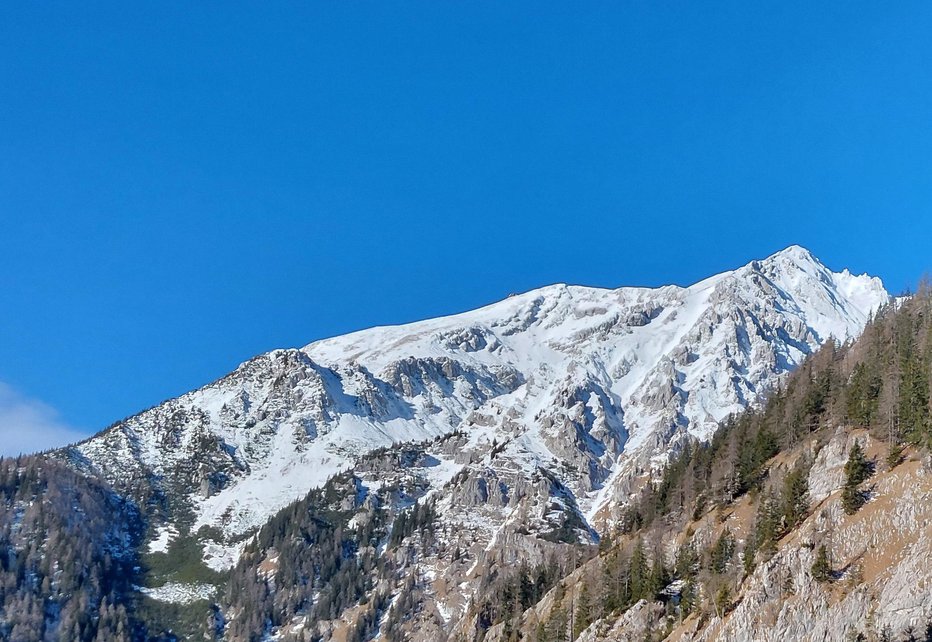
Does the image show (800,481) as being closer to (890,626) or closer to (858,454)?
(858,454)

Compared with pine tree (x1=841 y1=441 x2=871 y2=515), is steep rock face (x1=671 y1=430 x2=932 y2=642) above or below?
below

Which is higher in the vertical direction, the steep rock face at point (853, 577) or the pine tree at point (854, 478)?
the pine tree at point (854, 478)

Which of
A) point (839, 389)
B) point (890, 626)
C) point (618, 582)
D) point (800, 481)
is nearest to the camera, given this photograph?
point (890, 626)

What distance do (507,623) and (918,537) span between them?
3288 inches

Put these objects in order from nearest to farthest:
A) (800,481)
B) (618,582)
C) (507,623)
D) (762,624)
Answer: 1. (762,624)
2. (800,481)
3. (618,582)
4. (507,623)

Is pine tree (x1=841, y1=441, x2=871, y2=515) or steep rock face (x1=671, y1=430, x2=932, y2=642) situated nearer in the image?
steep rock face (x1=671, y1=430, x2=932, y2=642)

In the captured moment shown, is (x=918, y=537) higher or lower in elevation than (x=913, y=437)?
lower

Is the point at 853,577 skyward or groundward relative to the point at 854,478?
groundward

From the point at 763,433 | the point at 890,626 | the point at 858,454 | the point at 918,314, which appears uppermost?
the point at 918,314

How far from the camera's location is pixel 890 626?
94125 millimetres

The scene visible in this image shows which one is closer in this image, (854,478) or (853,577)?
(853,577)

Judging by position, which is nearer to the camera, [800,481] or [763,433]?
[800,481]

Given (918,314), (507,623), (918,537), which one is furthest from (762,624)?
(918,314)

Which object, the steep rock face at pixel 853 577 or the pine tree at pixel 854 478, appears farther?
the pine tree at pixel 854 478
